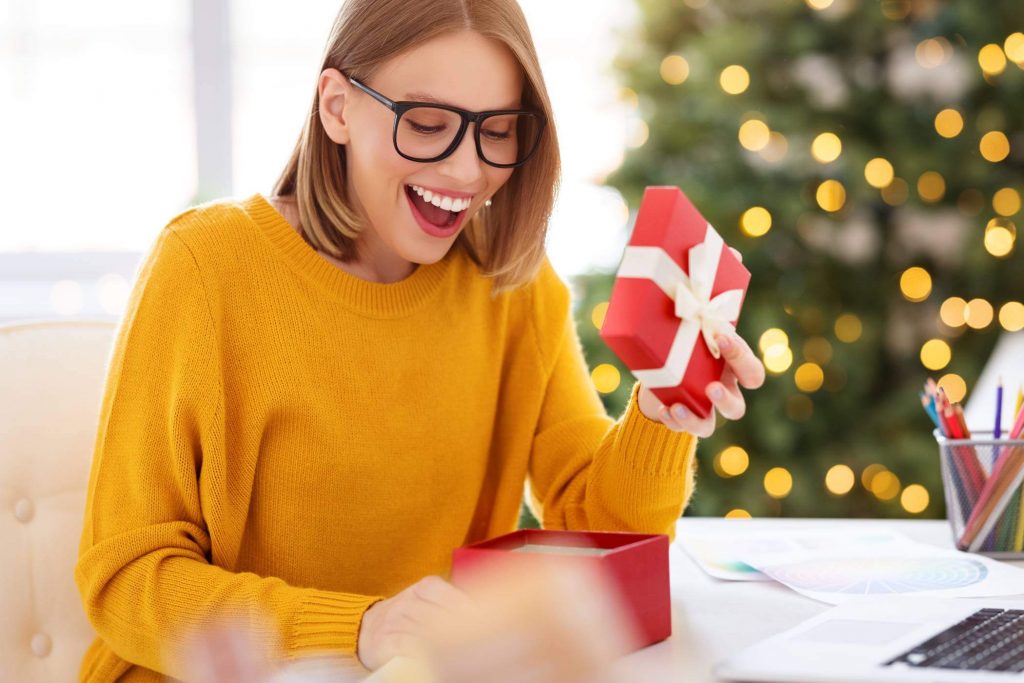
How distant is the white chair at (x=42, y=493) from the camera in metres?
1.05

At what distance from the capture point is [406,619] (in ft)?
2.76

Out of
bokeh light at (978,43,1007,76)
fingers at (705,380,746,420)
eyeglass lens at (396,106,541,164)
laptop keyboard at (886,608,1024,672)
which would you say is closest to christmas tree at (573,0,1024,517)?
bokeh light at (978,43,1007,76)

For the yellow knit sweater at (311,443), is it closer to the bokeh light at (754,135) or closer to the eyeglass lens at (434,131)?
the eyeglass lens at (434,131)

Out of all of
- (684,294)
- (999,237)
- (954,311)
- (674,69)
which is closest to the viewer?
(684,294)

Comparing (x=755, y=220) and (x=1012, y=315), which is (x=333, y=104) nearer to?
(x=755, y=220)

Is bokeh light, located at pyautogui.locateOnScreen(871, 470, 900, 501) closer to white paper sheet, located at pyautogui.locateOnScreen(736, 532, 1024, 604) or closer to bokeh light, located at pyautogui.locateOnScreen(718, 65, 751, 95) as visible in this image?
bokeh light, located at pyautogui.locateOnScreen(718, 65, 751, 95)

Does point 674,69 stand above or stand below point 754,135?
above

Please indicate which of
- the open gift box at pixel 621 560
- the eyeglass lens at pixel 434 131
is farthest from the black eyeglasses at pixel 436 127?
the open gift box at pixel 621 560

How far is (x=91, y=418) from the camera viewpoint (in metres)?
1.12

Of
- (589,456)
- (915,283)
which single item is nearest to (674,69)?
(915,283)

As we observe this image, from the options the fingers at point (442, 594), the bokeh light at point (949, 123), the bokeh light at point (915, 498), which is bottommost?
the bokeh light at point (915, 498)

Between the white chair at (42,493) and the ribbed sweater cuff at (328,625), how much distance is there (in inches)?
12.4

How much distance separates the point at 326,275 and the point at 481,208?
0.71 ft

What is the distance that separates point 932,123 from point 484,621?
6.57 ft
